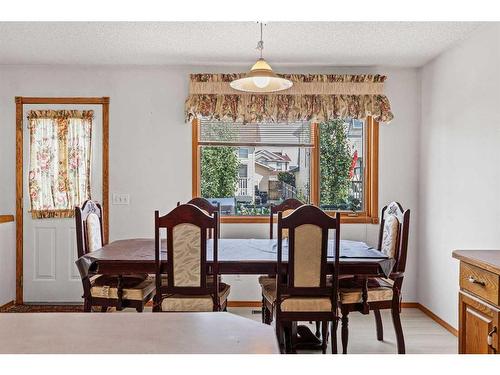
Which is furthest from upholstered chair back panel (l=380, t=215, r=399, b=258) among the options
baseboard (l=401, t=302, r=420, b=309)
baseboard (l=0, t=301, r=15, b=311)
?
baseboard (l=0, t=301, r=15, b=311)

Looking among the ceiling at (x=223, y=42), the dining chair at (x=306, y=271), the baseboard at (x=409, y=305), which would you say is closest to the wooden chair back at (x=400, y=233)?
the dining chair at (x=306, y=271)

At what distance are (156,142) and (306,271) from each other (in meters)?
2.36

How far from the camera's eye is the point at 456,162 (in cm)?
366

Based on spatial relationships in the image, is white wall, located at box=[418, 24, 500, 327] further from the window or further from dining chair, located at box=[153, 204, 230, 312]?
dining chair, located at box=[153, 204, 230, 312]

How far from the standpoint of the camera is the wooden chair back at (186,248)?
8.81 feet

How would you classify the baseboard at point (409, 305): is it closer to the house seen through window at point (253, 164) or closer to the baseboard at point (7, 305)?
the house seen through window at point (253, 164)

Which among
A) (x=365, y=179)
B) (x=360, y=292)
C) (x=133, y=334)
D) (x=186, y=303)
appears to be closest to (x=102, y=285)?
(x=186, y=303)

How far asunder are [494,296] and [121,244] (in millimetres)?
2579

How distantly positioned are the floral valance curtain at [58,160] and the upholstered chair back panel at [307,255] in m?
2.62

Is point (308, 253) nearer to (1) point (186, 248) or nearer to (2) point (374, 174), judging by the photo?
(1) point (186, 248)

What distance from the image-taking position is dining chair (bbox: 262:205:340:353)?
2650 millimetres

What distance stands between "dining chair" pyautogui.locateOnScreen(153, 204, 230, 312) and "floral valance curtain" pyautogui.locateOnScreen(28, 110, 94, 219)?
2068 millimetres
